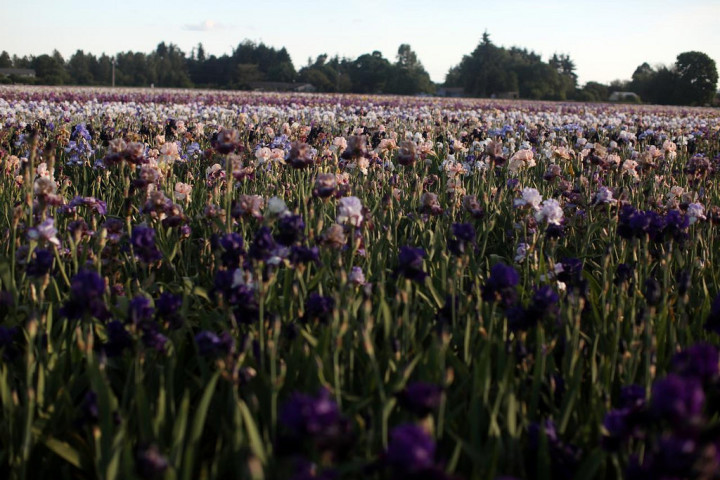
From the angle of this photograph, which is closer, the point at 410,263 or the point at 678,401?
the point at 678,401

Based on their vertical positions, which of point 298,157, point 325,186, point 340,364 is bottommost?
point 340,364

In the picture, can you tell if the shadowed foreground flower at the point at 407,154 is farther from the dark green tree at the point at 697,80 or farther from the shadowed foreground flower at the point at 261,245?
the dark green tree at the point at 697,80

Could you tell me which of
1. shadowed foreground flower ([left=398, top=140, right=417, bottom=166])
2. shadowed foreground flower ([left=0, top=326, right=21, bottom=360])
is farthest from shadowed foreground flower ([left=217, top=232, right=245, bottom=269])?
shadowed foreground flower ([left=398, top=140, right=417, bottom=166])

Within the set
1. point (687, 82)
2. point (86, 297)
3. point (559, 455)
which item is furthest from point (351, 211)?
point (687, 82)

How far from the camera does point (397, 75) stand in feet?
279

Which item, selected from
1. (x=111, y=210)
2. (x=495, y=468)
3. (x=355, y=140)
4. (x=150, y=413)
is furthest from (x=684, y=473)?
(x=111, y=210)

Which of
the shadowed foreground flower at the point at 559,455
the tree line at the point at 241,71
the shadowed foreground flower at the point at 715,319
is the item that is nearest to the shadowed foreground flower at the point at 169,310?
the shadowed foreground flower at the point at 559,455

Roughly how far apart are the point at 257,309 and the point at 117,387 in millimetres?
572

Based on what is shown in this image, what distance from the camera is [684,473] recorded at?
958mm

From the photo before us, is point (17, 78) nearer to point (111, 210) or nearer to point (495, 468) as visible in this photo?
point (111, 210)

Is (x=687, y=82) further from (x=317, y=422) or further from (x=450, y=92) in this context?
(x=317, y=422)

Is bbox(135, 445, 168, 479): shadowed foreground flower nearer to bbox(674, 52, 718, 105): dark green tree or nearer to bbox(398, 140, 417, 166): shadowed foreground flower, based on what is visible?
bbox(398, 140, 417, 166): shadowed foreground flower

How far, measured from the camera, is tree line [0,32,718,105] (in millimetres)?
67312

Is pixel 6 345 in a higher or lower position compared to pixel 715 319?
lower
